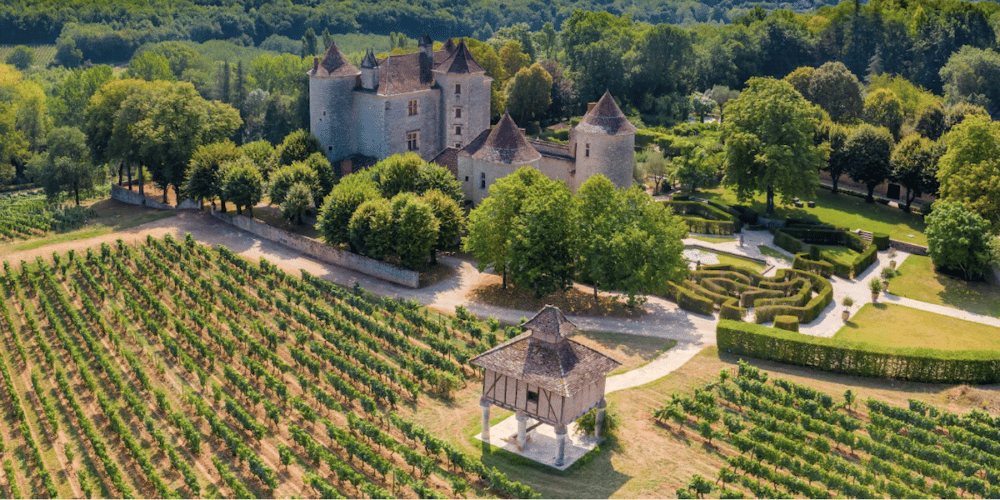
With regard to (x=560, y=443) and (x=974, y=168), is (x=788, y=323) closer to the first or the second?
(x=560, y=443)

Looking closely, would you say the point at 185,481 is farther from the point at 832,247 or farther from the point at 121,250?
the point at 832,247

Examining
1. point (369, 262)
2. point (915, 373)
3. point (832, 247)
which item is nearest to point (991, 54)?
point (832, 247)

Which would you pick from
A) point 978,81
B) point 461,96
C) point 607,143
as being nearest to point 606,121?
point 607,143

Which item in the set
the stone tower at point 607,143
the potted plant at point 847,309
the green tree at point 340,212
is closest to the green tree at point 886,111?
the stone tower at point 607,143

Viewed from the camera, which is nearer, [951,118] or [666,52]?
[951,118]

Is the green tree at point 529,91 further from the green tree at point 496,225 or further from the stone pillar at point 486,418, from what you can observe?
the stone pillar at point 486,418
